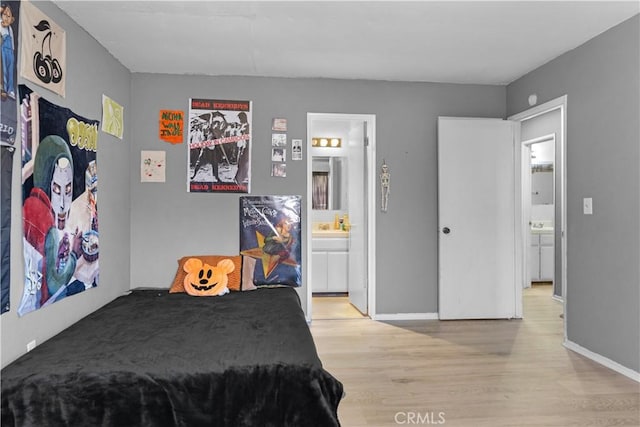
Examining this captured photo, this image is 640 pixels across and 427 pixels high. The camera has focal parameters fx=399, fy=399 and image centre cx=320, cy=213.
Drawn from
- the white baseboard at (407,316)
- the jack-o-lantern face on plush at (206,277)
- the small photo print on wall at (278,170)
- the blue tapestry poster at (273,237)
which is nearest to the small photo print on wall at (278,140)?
the small photo print on wall at (278,170)

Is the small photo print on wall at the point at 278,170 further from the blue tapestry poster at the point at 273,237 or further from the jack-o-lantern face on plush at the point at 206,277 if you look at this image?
the jack-o-lantern face on plush at the point at 206,277

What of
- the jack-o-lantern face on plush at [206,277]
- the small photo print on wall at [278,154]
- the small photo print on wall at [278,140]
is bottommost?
the jack-o-lantern face on plush at [206,277]

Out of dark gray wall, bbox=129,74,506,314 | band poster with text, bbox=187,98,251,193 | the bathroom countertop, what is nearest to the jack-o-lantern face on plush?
dark gray wall, bbox=129,74,506,314

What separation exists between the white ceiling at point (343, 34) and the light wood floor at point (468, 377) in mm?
2483

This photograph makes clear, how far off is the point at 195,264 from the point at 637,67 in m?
3.68

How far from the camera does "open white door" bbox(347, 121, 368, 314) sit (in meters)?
4.33

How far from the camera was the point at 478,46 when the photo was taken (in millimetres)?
3283

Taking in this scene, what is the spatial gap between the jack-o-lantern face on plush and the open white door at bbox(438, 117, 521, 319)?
2.17m

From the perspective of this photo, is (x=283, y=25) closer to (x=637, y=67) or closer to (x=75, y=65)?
(x=75, y=65)

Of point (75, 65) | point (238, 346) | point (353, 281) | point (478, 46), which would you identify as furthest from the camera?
point (353, 281)

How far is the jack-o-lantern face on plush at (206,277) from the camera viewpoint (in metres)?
3.33

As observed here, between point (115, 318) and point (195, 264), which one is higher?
point (195, 264)

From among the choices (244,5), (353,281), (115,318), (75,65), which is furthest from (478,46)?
(115,318)

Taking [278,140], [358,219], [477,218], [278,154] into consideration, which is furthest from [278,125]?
[477,218]
